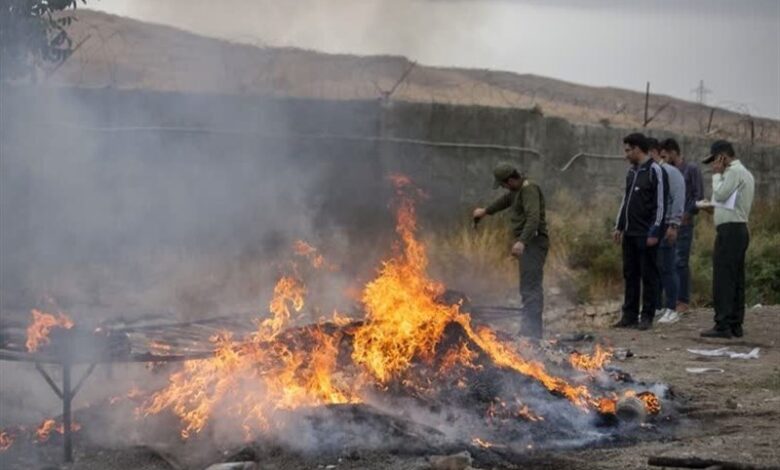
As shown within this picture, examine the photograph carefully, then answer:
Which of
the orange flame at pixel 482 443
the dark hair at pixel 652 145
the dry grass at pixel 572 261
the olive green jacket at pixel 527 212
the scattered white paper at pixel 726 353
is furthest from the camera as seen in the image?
the dry grass at pixel 572 261

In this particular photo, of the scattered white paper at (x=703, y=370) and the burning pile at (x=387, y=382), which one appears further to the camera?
the scattered white paper at (x=703, y=370)

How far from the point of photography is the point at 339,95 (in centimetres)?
1655

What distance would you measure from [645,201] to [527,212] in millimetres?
1616

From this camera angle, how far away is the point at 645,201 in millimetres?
→ 11133

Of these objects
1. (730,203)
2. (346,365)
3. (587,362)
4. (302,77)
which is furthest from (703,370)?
(302,77)

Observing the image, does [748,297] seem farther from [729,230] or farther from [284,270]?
[284,270]

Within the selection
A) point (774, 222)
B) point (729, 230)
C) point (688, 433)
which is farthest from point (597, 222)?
point (688, 433)

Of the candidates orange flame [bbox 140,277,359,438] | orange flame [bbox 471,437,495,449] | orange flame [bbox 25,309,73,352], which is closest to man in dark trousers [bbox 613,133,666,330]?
orange flame [bbox 140,277,359,438]

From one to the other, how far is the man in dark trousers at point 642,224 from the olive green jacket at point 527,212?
51.6 inches

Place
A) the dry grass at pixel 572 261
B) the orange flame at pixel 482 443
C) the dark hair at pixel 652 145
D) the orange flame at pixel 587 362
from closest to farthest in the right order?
the orange flame at pixel 482 443, the orange flame at pixel 587 362, the dark hair at pixel 652 145, the dry grass at pixel 572 261

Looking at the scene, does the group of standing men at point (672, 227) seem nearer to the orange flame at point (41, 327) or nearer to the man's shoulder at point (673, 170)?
the man's shoulder at point (673, 170)

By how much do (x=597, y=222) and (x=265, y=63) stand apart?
228 inches

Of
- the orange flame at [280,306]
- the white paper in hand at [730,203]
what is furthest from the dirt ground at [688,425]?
Answer: the orange flame at [280,306]

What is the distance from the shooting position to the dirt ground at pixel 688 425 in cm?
619
